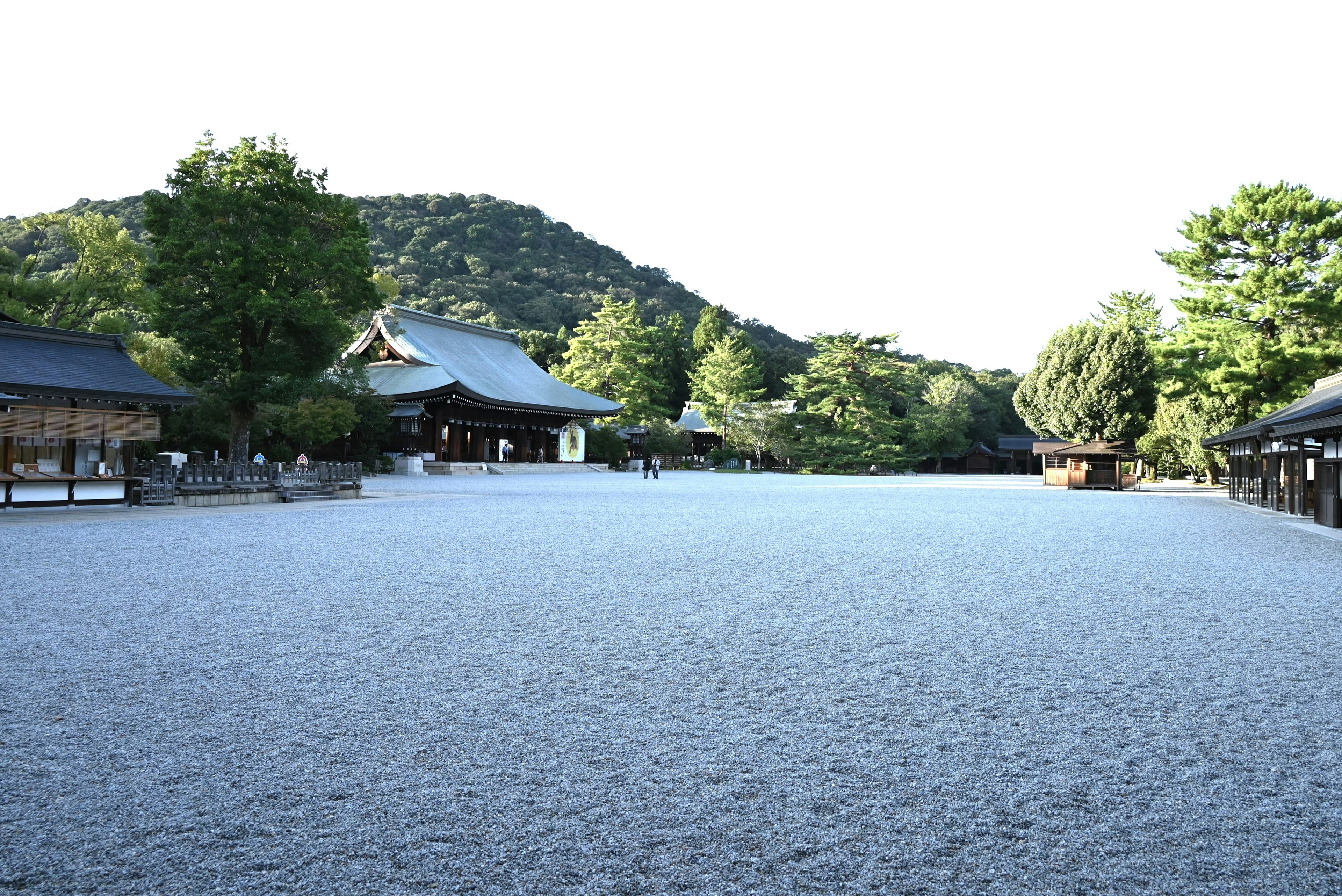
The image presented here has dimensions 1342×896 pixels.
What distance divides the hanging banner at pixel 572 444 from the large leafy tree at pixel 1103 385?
24.1 m

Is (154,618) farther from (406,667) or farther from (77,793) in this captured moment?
(77,793)

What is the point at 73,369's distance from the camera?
17000 millimetres

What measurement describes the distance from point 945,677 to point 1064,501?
1996cm

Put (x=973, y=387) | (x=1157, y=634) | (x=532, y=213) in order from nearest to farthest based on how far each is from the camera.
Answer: (x=1157, y=634), (x=973, y=387), (x=532, y=213)

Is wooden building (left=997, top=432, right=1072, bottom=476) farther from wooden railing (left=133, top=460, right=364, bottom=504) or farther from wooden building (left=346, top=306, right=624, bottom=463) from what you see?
wooden railing (left=133, top=460, right=364, bottom=504)

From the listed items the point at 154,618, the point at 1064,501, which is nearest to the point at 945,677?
the point at 154,618

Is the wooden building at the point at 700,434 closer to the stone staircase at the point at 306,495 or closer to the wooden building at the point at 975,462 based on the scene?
the wooden building at the point at 975,462

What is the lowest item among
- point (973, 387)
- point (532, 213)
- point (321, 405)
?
point (321, 405)

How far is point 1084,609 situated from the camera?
6.77 metres

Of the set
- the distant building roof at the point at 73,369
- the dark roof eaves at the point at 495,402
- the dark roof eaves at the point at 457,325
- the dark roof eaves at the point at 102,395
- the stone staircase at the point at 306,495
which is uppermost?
the dark roof eaves at the point at 457,325

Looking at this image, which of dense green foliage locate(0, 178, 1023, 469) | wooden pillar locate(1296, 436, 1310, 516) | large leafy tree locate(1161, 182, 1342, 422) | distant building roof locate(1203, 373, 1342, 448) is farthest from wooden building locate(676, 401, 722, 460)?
wooden pillar locate(1296, 436, 1310, 516)

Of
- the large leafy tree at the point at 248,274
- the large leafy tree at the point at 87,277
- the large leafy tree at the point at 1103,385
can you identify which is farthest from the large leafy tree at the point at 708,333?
the large leafy tree at the point at 248,274

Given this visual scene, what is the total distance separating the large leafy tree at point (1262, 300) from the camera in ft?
92.7

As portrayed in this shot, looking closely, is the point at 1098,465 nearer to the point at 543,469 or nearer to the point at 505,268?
the point at 543,469
